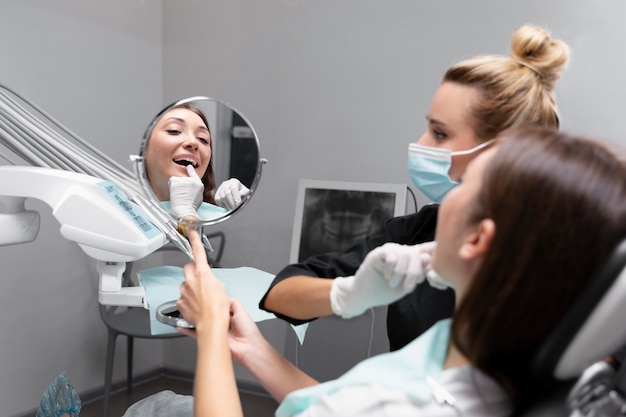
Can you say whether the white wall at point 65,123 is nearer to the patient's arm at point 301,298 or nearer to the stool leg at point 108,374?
the stool leg at point 108,374

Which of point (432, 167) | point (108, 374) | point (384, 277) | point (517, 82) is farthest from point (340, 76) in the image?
point (384, 277)

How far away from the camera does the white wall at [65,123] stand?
3.03 meters

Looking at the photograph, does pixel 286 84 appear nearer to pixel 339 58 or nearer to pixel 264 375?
pixel 339 58

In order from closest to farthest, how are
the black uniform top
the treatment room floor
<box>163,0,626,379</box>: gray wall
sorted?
1. the black uniform top
2. <box>163,0,626,379</box>: gray wall
3. the treatment room floor

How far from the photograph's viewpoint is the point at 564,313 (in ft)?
2.15

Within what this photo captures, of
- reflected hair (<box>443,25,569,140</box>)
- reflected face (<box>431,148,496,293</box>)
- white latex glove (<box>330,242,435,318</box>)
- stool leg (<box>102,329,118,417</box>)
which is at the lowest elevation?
stool leg (<box>102,329,118,417</box>)

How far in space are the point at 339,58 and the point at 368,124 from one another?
41cm

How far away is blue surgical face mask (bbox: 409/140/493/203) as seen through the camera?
4.48 ft

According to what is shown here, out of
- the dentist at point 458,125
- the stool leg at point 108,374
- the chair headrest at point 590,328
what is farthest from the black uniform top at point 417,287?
the stool leg at point 108,374

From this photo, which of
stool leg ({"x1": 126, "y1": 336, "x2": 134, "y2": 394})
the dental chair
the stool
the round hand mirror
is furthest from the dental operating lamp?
stool leg ({"x1": 126, "y1": 336, "x2": 134, "y2": 394})

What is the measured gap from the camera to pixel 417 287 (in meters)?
1.35

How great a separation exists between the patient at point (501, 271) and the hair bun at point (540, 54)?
0.60 meters

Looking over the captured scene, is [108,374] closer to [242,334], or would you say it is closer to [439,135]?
[242,334]

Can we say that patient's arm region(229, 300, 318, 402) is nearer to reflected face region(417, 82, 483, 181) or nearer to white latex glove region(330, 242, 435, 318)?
white latex glove region(330, 242, 435, 318)
